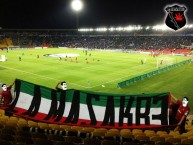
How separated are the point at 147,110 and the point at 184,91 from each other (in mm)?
18843

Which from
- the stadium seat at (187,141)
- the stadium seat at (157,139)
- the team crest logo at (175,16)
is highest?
the team crest logo at (175,16)

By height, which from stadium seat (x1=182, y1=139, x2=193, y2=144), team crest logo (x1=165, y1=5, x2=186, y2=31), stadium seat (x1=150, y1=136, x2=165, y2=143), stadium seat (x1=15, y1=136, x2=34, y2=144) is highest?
team crest logo (x1=165, y1=5, x2=186, y2=31)

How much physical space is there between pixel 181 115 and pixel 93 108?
178 inches

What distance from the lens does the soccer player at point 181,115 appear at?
39.9 feet

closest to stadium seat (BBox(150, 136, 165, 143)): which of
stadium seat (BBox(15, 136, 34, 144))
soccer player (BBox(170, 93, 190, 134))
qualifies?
soccer player (BBox(170, 93, 190, 134))

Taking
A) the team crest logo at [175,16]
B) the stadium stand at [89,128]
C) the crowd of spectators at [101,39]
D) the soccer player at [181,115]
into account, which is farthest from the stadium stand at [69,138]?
the crowd of spectators at [101,39]

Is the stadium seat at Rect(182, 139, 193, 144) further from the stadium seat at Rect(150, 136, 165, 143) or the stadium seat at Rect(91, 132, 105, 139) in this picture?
the stadium seat at Rect(91, 132, 105, 139)

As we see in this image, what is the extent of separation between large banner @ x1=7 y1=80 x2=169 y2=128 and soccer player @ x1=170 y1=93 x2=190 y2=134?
2.05ft

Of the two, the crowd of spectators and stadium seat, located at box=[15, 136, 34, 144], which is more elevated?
the crowd of spectators

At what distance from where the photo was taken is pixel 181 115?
492 inches

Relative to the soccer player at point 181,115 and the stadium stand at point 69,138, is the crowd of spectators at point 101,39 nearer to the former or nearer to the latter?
the soccer player at point 181,115

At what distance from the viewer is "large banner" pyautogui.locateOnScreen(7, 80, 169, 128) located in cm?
1253

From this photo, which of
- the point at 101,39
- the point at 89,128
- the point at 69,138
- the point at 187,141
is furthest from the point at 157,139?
the point at 101,39

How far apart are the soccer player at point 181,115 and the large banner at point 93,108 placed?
626mm
